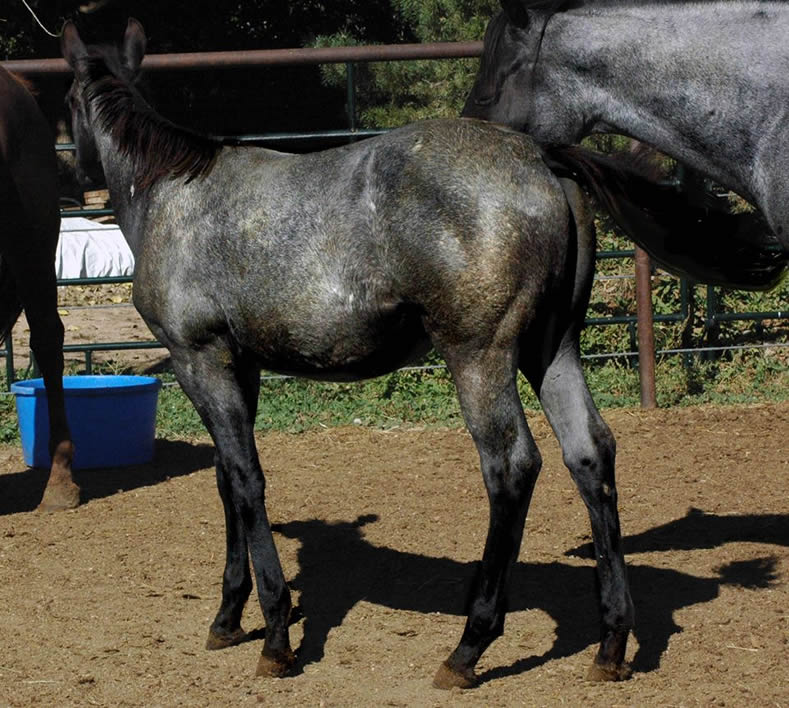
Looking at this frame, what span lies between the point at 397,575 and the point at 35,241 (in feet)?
7.99

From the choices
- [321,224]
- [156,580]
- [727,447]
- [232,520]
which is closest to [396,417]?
[727,447]

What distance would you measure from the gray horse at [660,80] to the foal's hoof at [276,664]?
1838 millimetres

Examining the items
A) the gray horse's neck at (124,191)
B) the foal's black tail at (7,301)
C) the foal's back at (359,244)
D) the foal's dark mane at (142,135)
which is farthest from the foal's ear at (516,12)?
the foal's black tail at (7,301)

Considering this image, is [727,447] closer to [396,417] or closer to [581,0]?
[396,417]

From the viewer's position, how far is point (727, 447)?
19.7 feet

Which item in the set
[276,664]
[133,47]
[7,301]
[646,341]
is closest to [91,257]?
[7,301]

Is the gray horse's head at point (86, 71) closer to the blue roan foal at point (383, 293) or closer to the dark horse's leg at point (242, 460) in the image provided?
the blue roan foal at point (383, 293)

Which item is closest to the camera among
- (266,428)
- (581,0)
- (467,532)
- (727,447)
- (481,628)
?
(481,628)

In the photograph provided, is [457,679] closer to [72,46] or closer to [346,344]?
[346,344]

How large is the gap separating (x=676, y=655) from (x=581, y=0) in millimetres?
2120

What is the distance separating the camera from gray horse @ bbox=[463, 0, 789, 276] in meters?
3.71

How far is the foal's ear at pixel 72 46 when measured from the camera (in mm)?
3909

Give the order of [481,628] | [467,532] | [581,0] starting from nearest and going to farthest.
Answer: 1. [481,628]
2. [581,0]
3. [467,532]

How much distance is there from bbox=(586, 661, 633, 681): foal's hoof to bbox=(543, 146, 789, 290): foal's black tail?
112 cm
